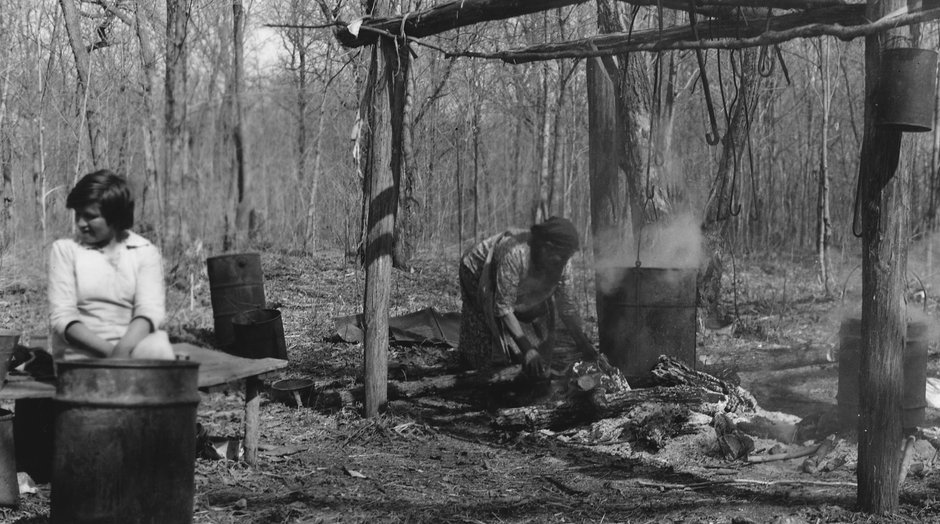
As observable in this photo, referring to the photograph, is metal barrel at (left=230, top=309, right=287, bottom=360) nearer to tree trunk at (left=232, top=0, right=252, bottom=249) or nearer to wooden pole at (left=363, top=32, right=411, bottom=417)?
wooden pole at (left=363, top=32, right=411, bottom=417)

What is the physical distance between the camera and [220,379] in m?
4.70

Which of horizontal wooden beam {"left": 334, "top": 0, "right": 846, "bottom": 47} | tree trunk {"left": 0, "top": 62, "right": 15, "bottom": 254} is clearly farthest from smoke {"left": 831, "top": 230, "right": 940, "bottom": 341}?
tree trunk {"left": 0, "top": 62, "right": 15, "bottom": 254}

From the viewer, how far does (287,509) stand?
484 cm

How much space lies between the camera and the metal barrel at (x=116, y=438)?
10.8 ft

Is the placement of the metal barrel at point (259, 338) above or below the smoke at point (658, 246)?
below

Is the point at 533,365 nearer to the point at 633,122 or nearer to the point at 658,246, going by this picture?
the point at 658,246

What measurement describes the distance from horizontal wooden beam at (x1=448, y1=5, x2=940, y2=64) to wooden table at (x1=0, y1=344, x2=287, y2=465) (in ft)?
8.47

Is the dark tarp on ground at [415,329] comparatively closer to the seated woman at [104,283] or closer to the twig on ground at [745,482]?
the twig on ground at [745,482]

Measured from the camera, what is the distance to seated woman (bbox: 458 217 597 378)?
702cm

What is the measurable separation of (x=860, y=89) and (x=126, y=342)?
80.2 feet

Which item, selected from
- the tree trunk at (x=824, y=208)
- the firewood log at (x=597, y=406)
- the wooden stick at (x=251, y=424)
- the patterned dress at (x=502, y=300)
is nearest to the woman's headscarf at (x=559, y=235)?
the patterned dress at (x=502, y=300)

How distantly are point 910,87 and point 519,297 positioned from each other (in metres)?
3.84

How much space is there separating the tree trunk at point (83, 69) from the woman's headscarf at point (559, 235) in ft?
22.9

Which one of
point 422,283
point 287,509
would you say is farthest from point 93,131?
point 287,509
